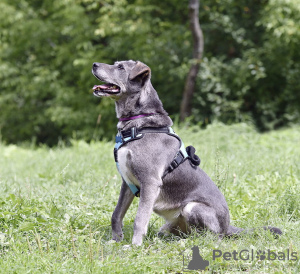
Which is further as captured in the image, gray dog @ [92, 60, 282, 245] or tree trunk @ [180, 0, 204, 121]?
tree trunk @ [180, 0, 204, 121]

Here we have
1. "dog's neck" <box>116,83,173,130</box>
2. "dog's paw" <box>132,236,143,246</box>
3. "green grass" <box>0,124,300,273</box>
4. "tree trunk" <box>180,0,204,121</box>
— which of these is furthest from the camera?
"tree trunk" <box>180,0,204,121</box>

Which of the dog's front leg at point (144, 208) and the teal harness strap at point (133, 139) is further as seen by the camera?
the teal harness strap at point (133, 139)

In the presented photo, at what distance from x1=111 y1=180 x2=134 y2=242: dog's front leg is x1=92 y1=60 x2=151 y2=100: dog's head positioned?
2.74ft

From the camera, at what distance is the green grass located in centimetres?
299

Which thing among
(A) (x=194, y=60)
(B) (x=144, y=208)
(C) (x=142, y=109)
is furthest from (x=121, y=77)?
Answer: (A) (x=194, y=60)

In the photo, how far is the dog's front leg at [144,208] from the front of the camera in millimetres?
3523

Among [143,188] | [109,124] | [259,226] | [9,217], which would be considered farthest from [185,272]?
[109,124]

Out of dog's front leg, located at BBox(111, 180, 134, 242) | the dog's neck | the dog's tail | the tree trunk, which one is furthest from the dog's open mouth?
the tree trunk

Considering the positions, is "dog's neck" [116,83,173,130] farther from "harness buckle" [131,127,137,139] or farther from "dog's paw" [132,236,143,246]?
"dog's paw" [132,236,143,246]

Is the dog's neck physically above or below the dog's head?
below

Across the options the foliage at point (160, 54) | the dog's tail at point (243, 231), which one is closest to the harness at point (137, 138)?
the dog's tail at point (243, 231)

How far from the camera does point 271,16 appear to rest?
1144cm

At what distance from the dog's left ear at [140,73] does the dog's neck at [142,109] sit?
96 millimetres

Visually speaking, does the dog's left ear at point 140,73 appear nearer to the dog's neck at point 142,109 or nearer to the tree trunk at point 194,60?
the dog's neck at point 142,109
